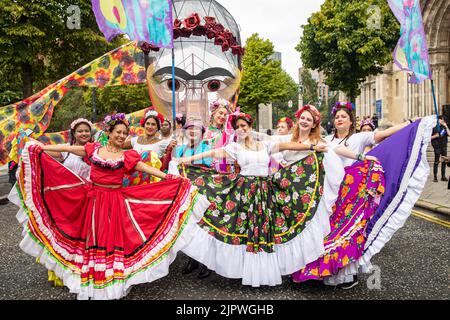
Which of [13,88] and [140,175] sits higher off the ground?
[13,88]

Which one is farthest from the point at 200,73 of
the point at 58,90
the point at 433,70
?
the point at 433,70

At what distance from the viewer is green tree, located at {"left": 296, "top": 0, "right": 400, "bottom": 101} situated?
1490 centimetres

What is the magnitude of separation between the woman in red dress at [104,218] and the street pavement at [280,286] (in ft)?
1.20

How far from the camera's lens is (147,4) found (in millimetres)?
4383

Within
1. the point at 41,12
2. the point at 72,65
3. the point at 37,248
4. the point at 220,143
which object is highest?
the point at 41,12

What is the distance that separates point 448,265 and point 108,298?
3.86m

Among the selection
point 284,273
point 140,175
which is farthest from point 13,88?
point 284,273

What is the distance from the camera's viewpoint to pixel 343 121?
487cm

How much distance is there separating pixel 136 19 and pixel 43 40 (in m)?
11.7

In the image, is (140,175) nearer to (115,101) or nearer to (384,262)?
(384,262)

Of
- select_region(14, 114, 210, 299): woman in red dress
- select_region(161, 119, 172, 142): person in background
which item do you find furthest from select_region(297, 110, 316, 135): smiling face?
select_region(161, 119, 172, 142): person in background

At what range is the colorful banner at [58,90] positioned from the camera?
503cm

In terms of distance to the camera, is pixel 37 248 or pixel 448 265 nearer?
pixel 37 248

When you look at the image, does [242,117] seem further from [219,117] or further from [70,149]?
[70,149]
